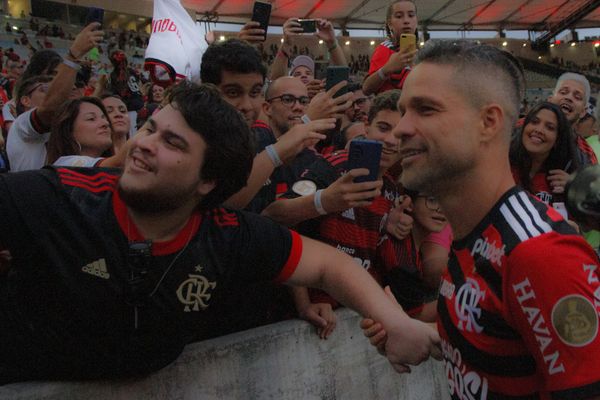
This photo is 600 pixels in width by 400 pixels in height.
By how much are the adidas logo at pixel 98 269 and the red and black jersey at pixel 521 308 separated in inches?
50.1

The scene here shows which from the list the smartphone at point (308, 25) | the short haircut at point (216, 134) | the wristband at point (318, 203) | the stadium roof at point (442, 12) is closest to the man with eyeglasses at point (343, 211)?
the wristband at point (318, 203)

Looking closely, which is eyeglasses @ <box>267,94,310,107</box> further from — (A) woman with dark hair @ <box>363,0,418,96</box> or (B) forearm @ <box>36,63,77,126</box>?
(B) forearm @ <box>36,63,77,126</box>

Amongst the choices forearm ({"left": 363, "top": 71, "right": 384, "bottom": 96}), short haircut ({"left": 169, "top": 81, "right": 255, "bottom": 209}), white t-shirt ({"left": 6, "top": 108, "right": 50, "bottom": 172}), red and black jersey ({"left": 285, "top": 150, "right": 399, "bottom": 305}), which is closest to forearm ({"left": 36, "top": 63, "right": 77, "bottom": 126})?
white t-shirt ({"left": 6, "top": 108, "right": 50, "bottom": 172})

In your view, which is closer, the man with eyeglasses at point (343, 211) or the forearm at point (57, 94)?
the man with eyeglasses at point (343, 211)

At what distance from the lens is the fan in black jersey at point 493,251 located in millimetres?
1376

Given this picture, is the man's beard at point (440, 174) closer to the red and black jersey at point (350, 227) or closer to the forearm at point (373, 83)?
the red and black jersey at point (350, 227)

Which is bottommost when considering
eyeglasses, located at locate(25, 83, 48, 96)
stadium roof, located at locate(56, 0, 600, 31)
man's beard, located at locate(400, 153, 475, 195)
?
man's beard, located at locate(400, 153, 475, 195)

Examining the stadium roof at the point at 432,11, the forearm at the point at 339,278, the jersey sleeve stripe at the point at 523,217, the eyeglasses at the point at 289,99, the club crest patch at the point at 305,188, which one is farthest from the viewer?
the stadium roof at the point at 432,11

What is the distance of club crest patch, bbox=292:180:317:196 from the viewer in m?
3.10

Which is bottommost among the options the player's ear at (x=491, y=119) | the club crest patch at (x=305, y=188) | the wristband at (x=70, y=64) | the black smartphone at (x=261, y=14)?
the club crest patch at (x=305, y=188)

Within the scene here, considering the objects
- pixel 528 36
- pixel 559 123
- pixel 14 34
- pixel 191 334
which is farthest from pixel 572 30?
pixel 191 334

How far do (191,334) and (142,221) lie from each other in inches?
24.0

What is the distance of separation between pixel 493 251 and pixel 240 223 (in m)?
1.21

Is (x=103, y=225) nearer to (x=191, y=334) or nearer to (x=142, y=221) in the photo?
(x=142, y=221)
